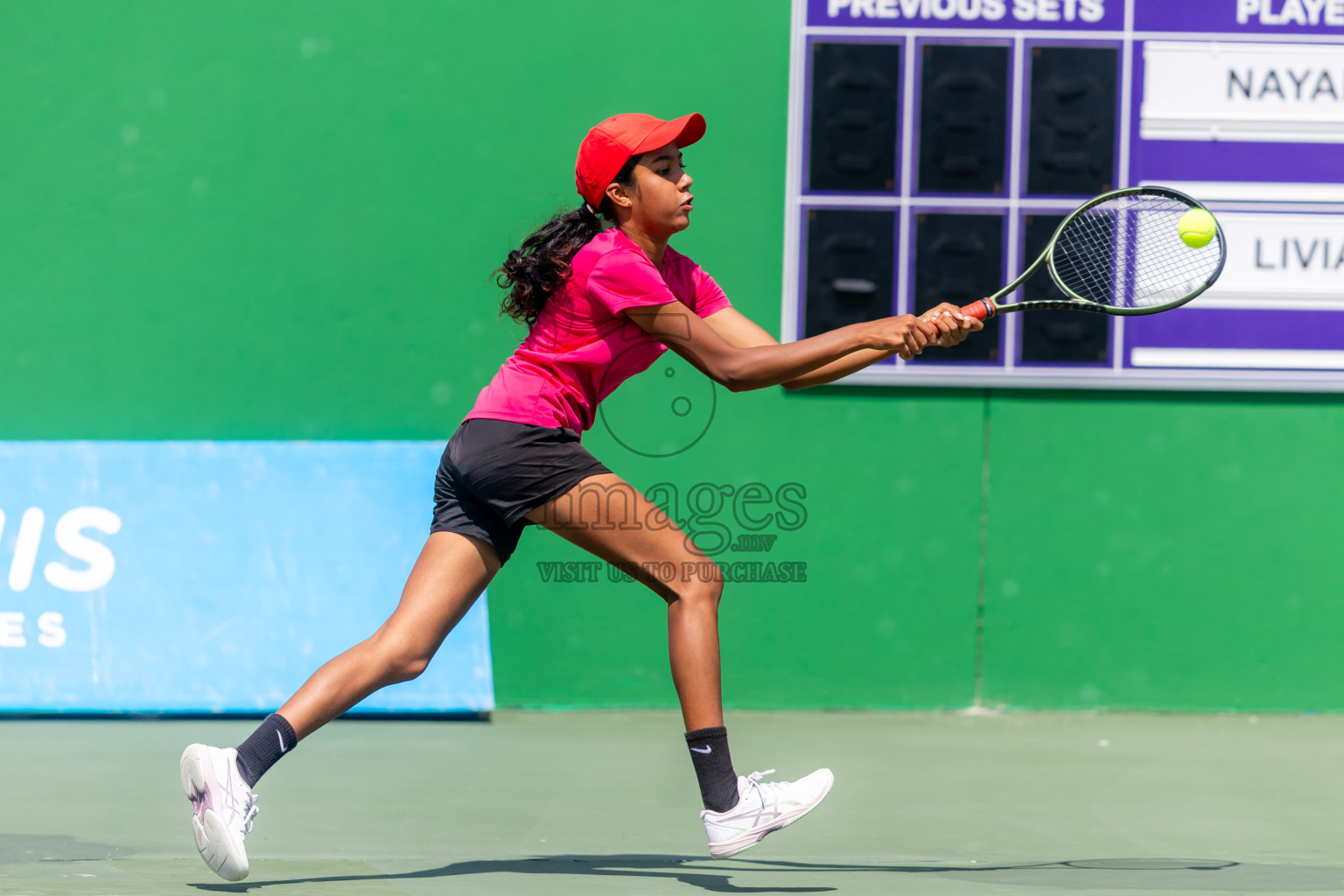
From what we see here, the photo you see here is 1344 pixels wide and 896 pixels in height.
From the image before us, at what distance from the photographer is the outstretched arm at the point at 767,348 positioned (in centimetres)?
309

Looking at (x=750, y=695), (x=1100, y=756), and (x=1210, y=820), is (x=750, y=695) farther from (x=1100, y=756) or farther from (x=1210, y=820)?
(x=1210, y=820)

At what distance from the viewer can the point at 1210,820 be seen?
3.85 metres

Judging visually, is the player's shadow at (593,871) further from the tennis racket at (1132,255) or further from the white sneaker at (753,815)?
the tennis racket at (1132,255)

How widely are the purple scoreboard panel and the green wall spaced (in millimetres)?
193

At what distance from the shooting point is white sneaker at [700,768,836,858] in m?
3.07

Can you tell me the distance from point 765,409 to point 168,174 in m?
2.27

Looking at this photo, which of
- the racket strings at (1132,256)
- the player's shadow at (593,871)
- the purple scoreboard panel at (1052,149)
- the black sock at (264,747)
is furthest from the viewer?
the purple scoreboard panel at (1052,149)

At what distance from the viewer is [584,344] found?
325 centimetres

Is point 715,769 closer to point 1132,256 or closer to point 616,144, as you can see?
point 616,144

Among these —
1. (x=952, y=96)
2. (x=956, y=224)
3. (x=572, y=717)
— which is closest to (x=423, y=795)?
(x=572, y=717)

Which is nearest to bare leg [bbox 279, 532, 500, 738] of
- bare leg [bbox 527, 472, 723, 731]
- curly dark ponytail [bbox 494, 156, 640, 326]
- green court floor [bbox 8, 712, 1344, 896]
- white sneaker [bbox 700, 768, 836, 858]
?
bare leg [bbox 527, 472, 723, 731]

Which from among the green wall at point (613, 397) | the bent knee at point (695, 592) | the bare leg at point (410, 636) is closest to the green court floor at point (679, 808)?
the green wall at point (613, 397)

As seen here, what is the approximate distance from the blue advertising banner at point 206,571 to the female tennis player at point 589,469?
1732 mm

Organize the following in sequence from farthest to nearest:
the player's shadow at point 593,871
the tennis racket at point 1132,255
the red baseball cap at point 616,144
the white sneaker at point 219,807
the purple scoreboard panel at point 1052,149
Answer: the purple scoreboard panel at point 1052,149 < the tennis racket at point 1132,255 < the red baseball cap at point 616,144 < the player's shadow at point 593,871 < the white sneaker at point 219,807
